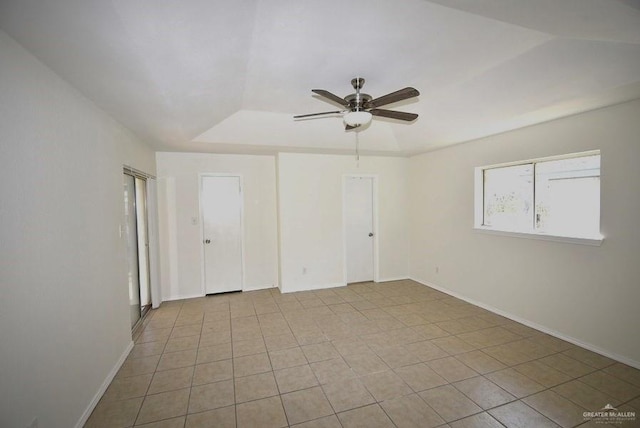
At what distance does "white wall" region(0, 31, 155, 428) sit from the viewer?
1373 millimetres

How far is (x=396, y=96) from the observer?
216cm

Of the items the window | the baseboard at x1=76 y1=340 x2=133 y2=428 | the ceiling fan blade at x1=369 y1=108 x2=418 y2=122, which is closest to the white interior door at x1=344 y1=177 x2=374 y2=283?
the window

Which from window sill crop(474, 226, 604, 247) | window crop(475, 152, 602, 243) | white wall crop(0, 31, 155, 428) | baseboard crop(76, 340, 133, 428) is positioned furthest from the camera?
window crop(475, 152, 602, 243)

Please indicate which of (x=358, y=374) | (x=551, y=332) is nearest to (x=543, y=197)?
(x=551, y=332)

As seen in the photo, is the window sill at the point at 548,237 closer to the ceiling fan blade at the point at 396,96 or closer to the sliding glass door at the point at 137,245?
the ceiling fan blade at the point at 396,96

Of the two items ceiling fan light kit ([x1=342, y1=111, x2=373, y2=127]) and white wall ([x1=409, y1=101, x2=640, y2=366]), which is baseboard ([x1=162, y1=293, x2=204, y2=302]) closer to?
ceiling fan light kit ([x1=342, y1=111, x2=373, y2=127])

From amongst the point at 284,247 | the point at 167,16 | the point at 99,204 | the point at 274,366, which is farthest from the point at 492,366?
the point at 99,204

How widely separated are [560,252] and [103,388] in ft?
15.7

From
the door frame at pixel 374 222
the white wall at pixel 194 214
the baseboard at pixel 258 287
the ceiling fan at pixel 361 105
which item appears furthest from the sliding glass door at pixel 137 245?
the door frame at pixel 374 222

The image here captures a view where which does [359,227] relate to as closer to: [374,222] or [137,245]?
[374,222]

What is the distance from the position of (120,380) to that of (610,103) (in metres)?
5.28

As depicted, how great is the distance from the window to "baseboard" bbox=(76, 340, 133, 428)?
4728 mm

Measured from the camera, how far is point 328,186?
5.10 metres

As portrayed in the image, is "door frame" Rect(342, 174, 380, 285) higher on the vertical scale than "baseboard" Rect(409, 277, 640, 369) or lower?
higher
